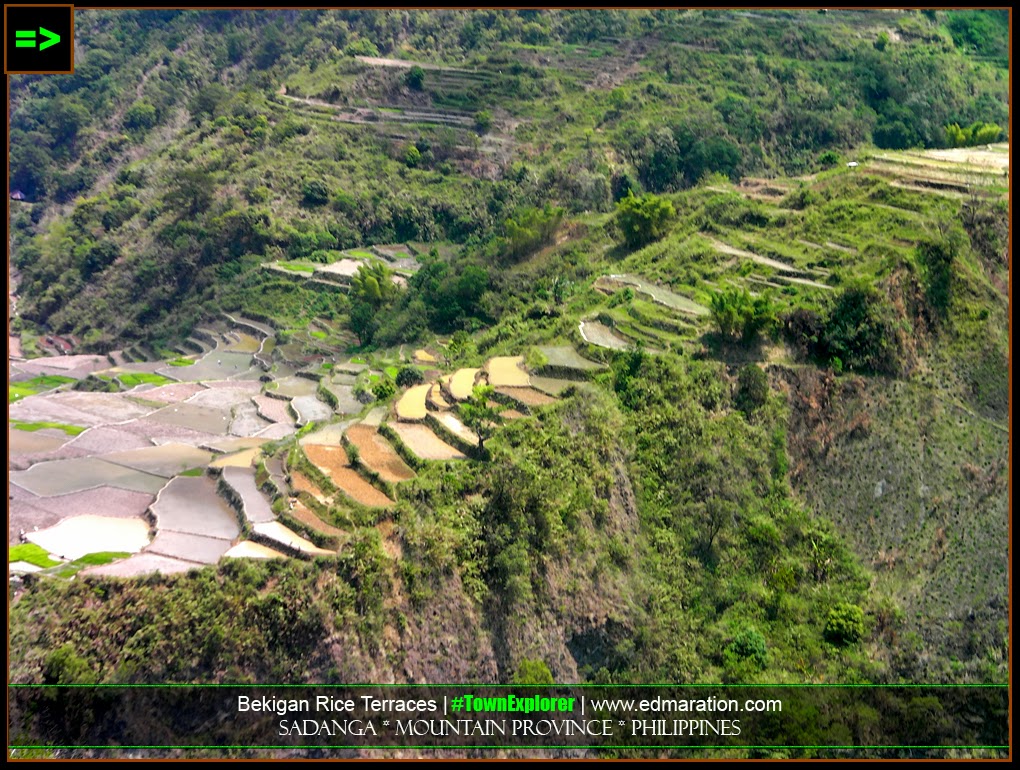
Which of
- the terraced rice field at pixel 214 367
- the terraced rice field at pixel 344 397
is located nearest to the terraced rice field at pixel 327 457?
the terraced rice field at pixel 344 397

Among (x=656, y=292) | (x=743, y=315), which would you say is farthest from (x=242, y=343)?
(x=743, y=315)

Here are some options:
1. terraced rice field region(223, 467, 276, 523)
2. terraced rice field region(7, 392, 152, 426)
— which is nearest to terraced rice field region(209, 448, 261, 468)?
terraced rice field region(223, 467, 276, 523)

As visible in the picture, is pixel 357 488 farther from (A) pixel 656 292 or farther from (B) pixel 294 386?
(B) pixel 294 386

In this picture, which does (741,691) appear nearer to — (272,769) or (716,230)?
(272,769)

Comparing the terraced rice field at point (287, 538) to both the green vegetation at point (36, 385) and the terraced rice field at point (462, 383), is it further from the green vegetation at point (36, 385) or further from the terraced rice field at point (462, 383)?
the green vegetation at point (36, 385)

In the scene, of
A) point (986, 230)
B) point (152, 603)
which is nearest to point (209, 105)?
point (986, 230)

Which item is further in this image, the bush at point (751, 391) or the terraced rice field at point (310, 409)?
the terraced rice field at point (310, 409)
